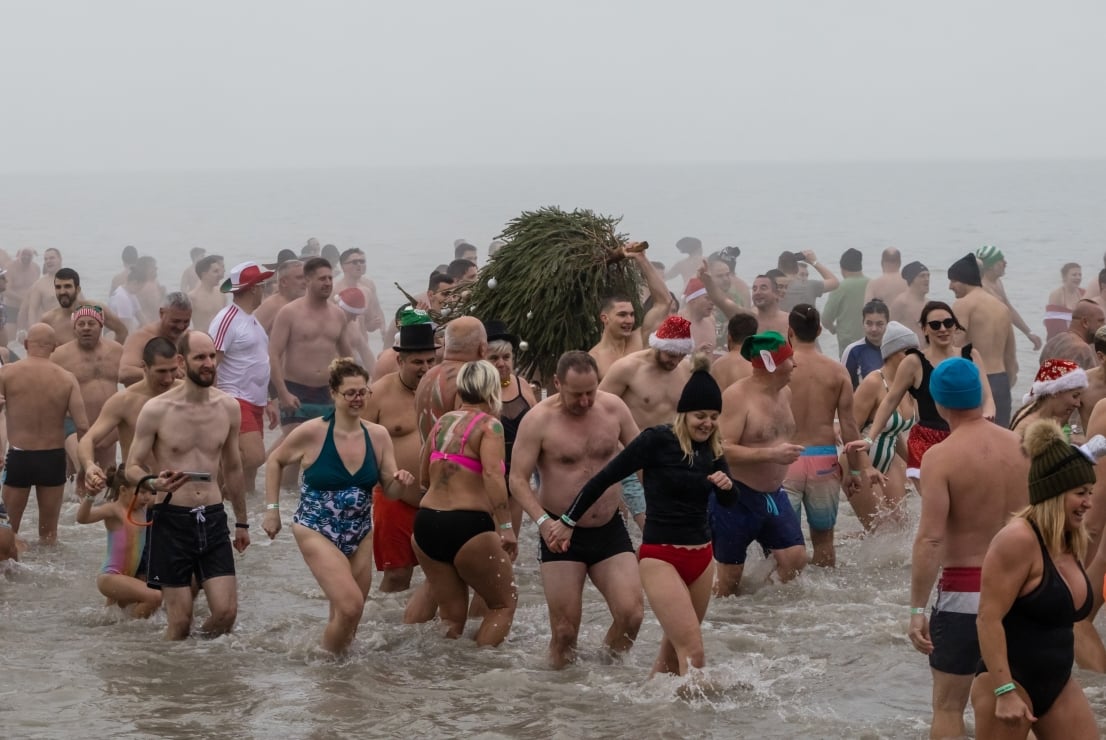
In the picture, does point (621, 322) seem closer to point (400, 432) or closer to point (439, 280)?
point (400, 432)

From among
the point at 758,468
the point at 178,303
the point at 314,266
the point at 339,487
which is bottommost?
the point at 339,487

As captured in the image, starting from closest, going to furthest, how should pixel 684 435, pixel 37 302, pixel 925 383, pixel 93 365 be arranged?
pixel 684 435 → pixel 925 383 → pixel 93 365 → pixel 37 302

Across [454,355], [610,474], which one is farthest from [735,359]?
[610,474]

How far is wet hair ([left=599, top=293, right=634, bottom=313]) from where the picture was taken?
989 cm

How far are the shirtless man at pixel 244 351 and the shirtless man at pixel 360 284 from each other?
5.57m

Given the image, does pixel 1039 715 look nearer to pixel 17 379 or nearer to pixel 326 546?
pixel 326 546

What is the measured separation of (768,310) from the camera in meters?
14.4

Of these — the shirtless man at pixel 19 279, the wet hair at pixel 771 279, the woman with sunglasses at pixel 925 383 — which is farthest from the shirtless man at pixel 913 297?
the shirtless man at pixel 19 279

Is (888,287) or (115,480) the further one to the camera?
(888,287)

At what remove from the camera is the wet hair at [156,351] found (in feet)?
28.3

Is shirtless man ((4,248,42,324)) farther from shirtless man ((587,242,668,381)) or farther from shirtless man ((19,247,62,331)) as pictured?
shirtless man ((587,242,668,381))

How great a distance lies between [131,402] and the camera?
8.92m

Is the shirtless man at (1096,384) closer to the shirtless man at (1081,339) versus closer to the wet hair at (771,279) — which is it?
the shirtless man at (1081,339)

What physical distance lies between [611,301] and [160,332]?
A: 122 inches
